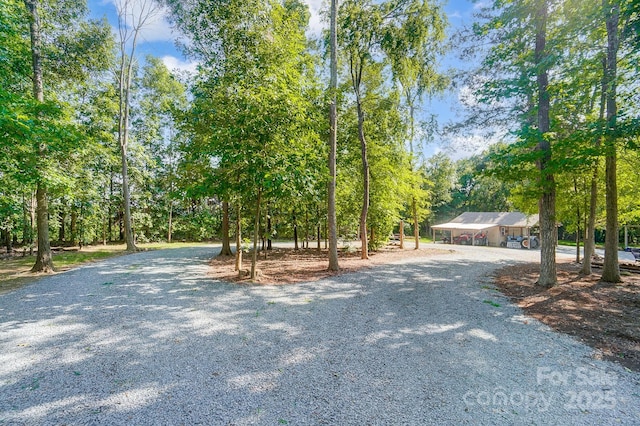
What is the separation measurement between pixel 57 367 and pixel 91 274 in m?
6.84

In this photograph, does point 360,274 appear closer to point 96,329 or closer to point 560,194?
point 96,329

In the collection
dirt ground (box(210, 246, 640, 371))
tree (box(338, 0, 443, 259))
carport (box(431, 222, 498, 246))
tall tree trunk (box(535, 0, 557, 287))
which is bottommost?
dirt ground (box(210, 246, 640, 371))

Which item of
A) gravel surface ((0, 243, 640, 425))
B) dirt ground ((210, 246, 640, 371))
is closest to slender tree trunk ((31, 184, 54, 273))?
gravel surface ((0, 243, 640, 425))

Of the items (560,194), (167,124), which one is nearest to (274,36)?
(560,194)

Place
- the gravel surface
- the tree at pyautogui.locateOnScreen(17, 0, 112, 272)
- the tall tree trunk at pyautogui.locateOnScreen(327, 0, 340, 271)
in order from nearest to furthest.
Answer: the gravel surface
the tree at pyautogui.locateOnScreen(17, 0, 112, 272)
the tall tree trunk at pyautogui.locateOnScreen(327, 0, 340, 271)

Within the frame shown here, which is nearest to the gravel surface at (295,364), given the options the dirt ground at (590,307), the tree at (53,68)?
the dirt ground at (590,307)

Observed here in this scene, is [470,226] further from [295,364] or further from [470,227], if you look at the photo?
[295,364]

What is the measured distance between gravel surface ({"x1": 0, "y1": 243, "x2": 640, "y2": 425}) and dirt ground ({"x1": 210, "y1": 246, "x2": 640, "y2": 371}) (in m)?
0.40

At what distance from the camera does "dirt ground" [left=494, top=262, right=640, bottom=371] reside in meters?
4.11

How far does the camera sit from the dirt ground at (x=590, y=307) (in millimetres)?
4105

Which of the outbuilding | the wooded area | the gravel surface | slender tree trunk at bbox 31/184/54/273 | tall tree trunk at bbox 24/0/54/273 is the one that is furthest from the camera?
the outbuilding

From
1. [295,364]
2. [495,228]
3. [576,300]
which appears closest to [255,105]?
[295,364]

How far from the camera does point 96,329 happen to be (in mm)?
4512

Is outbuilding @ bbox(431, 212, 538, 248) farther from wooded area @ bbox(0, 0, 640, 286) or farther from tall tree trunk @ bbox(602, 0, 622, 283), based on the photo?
tall tree trunk @ bbox(602, 0, 622, 283)
